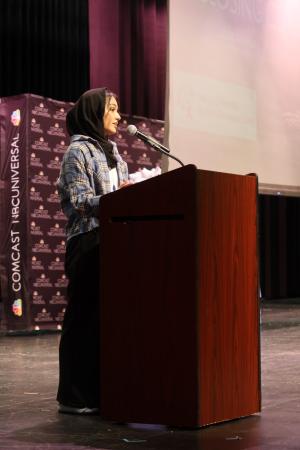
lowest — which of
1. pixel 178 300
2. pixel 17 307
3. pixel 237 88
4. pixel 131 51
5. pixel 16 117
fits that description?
pixel 17 307

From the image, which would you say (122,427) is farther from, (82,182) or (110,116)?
(110,116)

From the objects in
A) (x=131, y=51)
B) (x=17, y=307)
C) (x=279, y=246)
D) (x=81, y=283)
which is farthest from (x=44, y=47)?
(x=81, y=283)

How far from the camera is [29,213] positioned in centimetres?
668

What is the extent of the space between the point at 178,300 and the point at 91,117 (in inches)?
32.4

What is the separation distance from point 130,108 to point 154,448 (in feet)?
21.6

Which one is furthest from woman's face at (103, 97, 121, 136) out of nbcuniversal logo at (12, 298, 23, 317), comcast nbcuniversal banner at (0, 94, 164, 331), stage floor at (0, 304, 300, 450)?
nbcuniversal logo at (12, 298, 23, 317)

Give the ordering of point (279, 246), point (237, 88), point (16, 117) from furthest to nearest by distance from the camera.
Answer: point (279, 246) < point (16, 117) < point (237, 88)

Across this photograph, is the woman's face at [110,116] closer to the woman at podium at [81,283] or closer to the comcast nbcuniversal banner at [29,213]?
the woman at podium at [81,283]

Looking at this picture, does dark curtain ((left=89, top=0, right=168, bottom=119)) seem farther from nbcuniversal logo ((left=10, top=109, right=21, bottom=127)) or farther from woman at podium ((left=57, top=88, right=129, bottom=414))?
woman at podium ((left=57, top=88, right=129, bottom=414))

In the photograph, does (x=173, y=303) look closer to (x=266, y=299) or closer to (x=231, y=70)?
(x=231, y=70)

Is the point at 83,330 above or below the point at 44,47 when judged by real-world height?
below

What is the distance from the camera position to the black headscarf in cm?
311

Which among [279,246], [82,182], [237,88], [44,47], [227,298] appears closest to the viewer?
[227,298]

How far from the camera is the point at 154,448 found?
7.91ft
